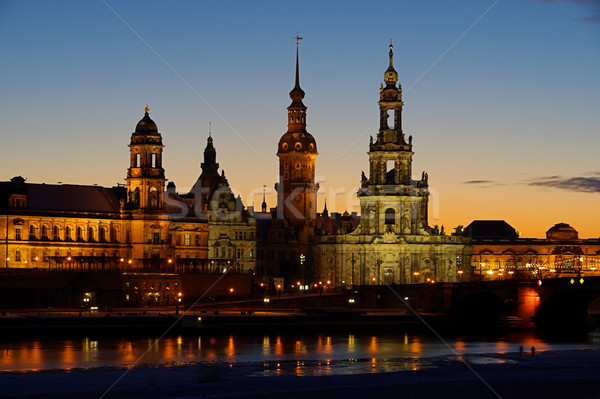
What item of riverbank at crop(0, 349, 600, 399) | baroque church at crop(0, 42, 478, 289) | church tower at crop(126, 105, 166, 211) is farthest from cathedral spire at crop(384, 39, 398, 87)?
riverbank at crop(0, 349, 600, 399)

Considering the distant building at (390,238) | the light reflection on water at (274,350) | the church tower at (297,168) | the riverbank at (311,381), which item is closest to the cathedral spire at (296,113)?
the church tower at (297,168)

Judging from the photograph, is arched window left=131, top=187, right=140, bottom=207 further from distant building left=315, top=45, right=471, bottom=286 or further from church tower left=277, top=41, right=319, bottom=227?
church tower left=277, top=41, right=319, bottom=227

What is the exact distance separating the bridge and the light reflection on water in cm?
1315

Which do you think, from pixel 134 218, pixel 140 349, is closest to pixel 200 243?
pixel 134 218

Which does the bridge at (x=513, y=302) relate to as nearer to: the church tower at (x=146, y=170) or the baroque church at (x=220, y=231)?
the baroque church at (x=220, y=231)

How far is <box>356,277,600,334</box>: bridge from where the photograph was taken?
5074 inches

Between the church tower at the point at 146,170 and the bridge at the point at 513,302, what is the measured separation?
107 ft

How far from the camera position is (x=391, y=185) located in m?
167

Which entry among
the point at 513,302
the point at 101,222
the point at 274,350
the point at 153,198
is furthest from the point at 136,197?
the point at 274,350

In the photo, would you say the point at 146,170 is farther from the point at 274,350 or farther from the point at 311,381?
the point at 311,381

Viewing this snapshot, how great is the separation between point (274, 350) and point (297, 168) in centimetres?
10028

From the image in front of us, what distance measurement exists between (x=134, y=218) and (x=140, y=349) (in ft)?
204

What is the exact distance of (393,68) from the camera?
17112cm

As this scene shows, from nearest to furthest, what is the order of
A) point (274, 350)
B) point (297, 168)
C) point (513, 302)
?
point (274, 350)
point (513, 302)
point (297, 168)
